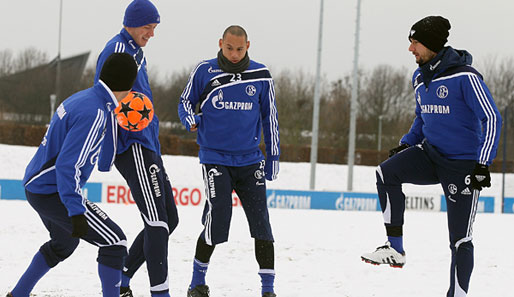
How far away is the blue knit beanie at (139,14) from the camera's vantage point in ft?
14.7

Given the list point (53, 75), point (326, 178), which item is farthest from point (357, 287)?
point (53, 75)

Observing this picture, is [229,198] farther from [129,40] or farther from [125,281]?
[129,40]

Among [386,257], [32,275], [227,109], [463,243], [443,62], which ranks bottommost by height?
[32,275]

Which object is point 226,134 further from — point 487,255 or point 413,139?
point 487,255

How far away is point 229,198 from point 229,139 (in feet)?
1.60

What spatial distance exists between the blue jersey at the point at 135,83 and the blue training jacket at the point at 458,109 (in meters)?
2.16

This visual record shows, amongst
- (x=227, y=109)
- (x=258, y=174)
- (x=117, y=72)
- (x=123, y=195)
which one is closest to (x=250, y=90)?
(x=227, y=109)

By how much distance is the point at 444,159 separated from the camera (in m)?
4.82

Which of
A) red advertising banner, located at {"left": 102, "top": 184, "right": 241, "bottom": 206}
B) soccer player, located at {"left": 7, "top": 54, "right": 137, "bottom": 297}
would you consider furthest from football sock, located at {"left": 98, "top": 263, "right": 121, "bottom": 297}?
red advertising banner, located at {"left": 102, "top": 184, "right": 241, "bottom": 206}

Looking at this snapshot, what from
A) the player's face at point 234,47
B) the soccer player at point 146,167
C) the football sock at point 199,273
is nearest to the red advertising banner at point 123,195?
the football sock at point 199,273

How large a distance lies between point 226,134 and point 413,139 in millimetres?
1631

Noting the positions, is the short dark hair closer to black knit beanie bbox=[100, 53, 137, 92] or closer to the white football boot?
black knit beanie bbox=[100, 53, 137, 92]

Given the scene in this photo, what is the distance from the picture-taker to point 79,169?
3732 millimetres

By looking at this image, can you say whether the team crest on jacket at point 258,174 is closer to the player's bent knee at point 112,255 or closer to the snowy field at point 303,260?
the snowy field at point 303,260
